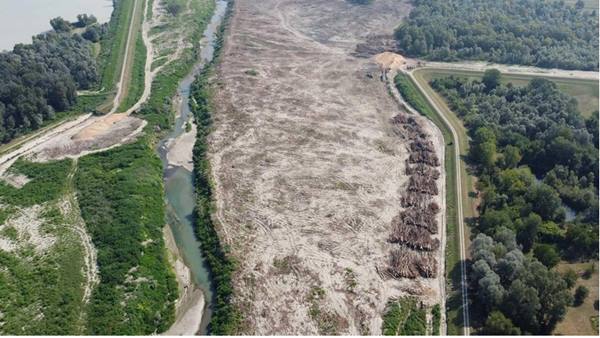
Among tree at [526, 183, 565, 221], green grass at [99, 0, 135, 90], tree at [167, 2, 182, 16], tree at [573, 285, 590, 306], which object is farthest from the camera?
tree at [167, 2, 182, 16]

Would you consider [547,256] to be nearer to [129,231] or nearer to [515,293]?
[515,293]

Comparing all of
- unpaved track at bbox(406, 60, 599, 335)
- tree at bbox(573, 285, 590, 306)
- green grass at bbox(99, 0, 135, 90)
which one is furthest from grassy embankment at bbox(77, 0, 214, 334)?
tree at bbox(573, 285, 590, 306)

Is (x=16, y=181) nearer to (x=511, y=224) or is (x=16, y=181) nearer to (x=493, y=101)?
(x=511, y=224)

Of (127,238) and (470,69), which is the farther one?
(470,69)

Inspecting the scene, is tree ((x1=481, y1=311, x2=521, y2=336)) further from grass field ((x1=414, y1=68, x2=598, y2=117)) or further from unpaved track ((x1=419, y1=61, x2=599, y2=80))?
unpaved track ((x1=419, y1=61, x2=599, y2=80))

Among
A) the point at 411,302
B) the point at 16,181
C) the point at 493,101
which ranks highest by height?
the point at 16,181

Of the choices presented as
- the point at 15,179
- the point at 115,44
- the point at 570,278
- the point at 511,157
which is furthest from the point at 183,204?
the point at 115,44

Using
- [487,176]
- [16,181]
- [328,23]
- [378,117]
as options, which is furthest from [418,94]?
[16,181]
